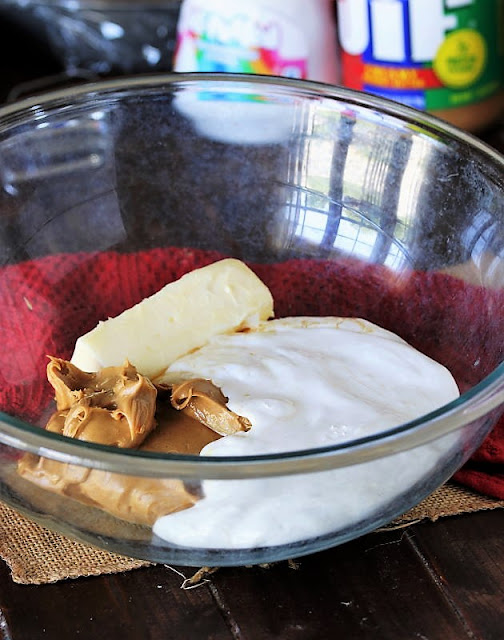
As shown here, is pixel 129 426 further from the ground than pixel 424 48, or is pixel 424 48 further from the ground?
pixel 424 48

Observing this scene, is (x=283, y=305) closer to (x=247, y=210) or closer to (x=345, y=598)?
(x=247, y=210)

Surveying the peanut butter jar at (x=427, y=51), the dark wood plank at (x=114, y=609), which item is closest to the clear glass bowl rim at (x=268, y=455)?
the dark wood plank at (x=114, y=609)

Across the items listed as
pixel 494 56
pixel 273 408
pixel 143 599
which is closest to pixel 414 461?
pixel 273 408

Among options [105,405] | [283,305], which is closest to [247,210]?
[283,305]

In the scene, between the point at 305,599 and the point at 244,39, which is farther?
the point at 244,39

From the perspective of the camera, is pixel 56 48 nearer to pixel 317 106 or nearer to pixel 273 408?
pixel 317 106

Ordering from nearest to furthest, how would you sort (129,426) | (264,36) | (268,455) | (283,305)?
(268,455), (129,426), (283,305), (264,36)

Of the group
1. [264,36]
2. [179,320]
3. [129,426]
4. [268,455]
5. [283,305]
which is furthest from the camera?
[264,36]

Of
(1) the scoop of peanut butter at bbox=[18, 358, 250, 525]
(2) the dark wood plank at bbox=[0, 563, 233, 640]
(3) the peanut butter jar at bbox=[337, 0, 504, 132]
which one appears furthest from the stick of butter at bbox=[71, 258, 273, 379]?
(3) the peanut butter jar at bbox=[337, 0, 504, 132]

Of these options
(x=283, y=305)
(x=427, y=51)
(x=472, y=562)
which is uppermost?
(x=427, y=51)
